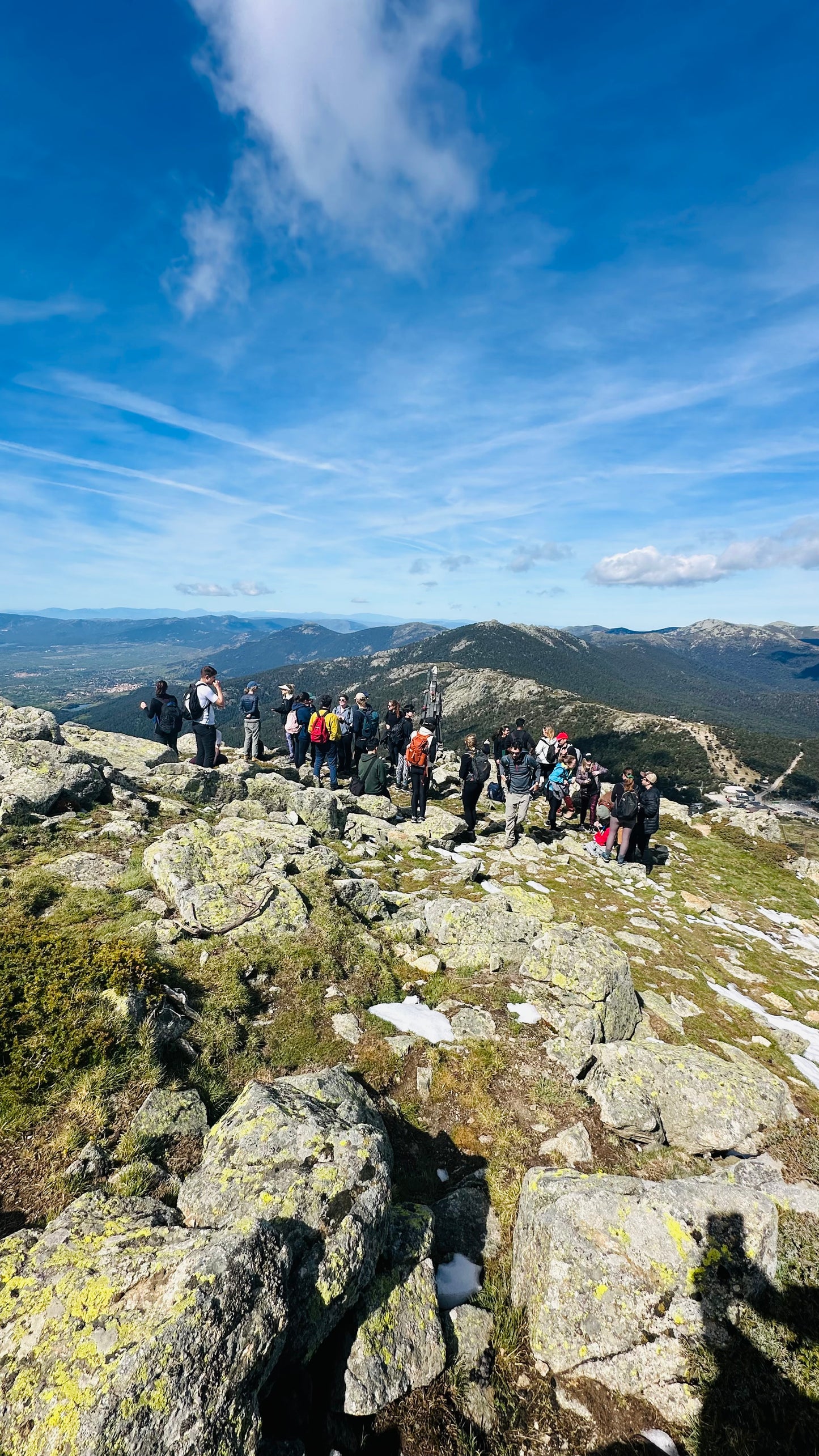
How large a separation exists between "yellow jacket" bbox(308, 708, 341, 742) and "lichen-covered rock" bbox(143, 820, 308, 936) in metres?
8.45

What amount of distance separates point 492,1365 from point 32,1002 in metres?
6.31

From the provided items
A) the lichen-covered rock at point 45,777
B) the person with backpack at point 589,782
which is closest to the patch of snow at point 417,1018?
the lichen-covered rock at point 45,777

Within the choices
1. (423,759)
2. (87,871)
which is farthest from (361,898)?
(423,759)

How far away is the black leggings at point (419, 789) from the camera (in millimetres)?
20002

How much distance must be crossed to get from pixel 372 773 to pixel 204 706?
6823 millimetres

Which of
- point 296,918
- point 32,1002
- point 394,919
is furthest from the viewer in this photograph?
point 394,919

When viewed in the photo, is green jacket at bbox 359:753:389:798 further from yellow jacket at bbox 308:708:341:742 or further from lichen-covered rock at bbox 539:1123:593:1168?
lichen-covered rock at bbox 539:1123:593:1168

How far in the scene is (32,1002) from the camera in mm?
6812

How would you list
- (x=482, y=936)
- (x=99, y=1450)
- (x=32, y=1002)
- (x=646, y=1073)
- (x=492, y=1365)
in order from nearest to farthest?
(x=99, y=1450), (x=492, y=1365), (x=32, y=1002), (x=646, y=1073), (x=482, y=936)

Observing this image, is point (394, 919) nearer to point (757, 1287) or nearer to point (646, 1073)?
point (646, 1073)

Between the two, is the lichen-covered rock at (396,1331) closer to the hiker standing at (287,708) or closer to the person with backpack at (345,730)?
the person with backpack at (345,730)

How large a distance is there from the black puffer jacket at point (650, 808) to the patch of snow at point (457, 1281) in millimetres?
14646

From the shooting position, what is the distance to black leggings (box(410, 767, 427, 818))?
787 inches

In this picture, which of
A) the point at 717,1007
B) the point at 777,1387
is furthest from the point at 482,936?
the point at 777,1387
